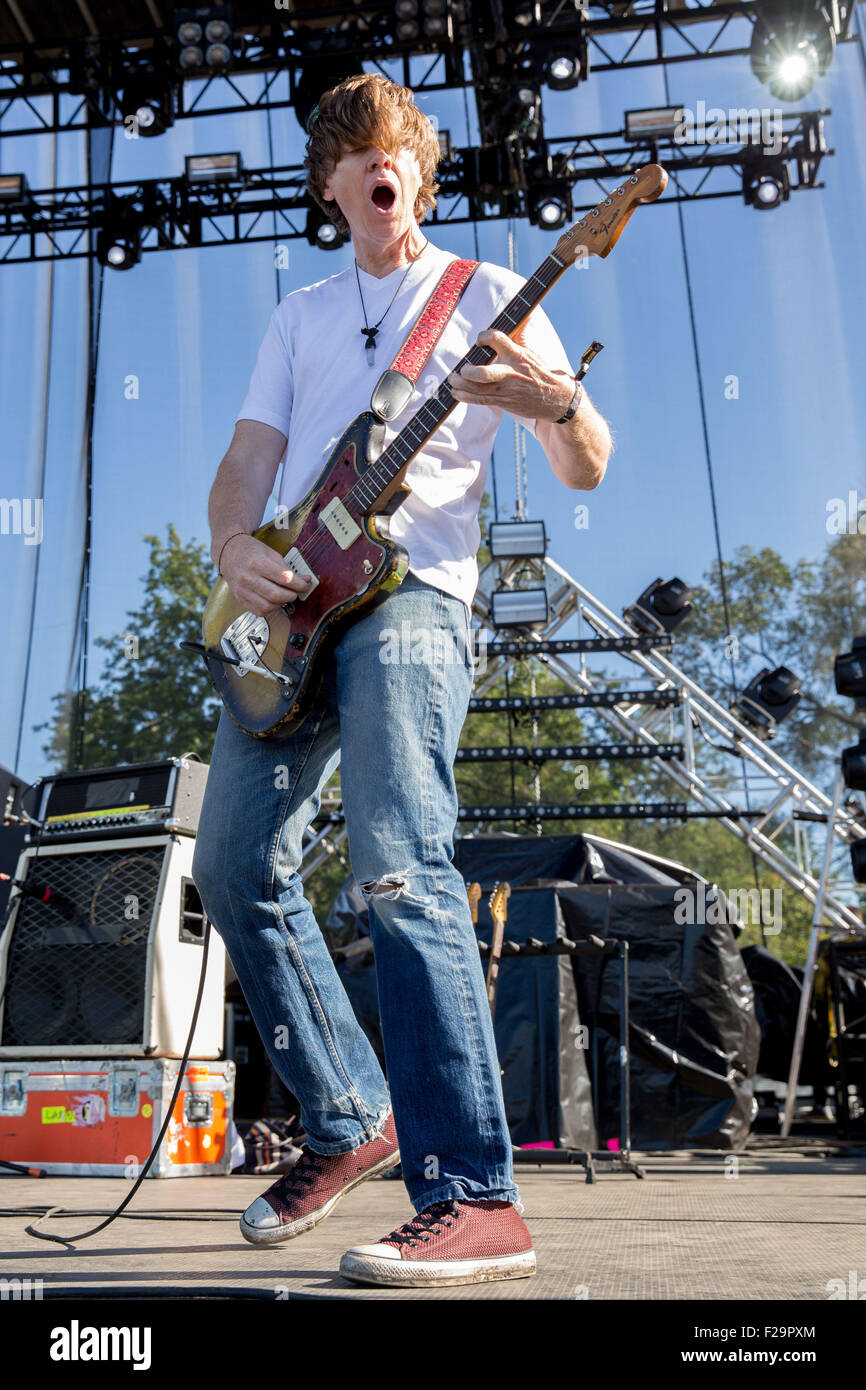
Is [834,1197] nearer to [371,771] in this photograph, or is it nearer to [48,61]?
[371,771]

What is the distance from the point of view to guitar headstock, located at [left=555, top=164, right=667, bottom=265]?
1.60 meters

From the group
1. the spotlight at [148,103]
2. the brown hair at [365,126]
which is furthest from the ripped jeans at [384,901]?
the spotlight at [148,103]

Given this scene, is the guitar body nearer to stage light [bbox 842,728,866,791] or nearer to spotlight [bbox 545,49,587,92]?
stage light [bbox 842,728,866,791]

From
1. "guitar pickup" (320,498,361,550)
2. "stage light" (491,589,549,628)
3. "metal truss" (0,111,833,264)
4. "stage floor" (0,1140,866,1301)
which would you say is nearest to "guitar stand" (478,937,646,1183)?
"stage floor" (0,1140,866,1301)

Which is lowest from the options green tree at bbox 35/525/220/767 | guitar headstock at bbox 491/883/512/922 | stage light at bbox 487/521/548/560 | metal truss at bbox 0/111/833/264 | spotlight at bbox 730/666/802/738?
guitar headstock at bbox 491/883/512/922

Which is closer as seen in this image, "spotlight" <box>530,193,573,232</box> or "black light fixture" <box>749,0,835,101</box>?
"black light fixture" <box>749,0,835,101</box>

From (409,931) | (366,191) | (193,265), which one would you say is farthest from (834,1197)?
(193,265)

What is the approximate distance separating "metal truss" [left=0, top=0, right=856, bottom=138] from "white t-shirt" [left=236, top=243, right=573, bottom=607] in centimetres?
691

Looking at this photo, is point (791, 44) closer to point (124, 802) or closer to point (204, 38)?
point (204, 38)

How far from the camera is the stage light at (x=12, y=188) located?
28.4 feet

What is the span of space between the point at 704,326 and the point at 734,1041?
7891mm

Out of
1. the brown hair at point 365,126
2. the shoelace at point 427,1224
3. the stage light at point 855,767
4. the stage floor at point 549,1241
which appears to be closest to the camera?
the stage floor at point 549,1241

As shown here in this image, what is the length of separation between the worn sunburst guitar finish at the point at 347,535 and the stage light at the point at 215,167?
7719 millimetres

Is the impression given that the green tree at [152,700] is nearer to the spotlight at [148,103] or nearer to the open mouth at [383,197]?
the spotlight at [148,103]
